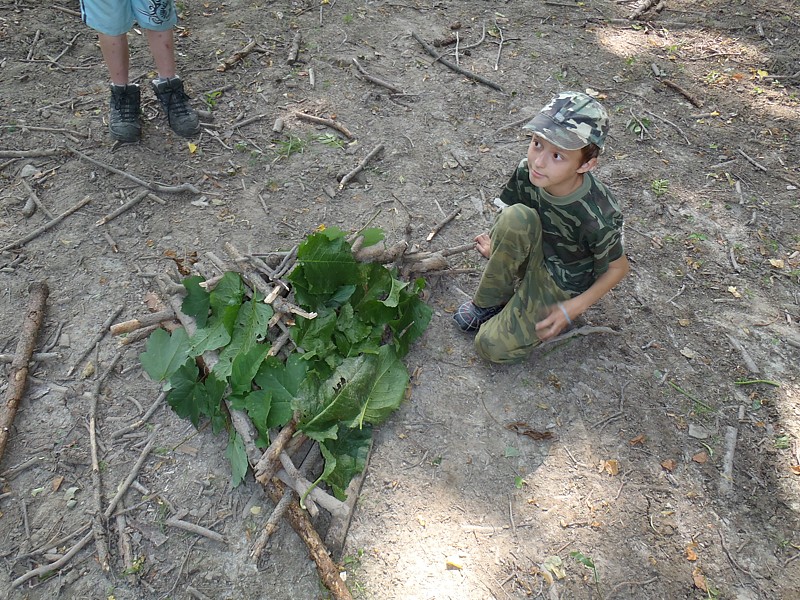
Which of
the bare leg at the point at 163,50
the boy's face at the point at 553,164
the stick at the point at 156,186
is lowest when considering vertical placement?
the stick at the point at 156,186

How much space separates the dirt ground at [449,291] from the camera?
2.28 metres

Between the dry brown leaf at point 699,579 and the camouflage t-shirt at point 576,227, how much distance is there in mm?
1227

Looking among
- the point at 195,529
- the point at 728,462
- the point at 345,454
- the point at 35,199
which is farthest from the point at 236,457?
the point at 35,199

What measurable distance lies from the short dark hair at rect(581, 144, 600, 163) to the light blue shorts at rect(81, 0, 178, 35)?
281 centimetres

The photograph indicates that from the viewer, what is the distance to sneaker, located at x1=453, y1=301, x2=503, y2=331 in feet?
9.75

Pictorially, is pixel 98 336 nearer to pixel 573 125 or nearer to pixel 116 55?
pixel 116 55

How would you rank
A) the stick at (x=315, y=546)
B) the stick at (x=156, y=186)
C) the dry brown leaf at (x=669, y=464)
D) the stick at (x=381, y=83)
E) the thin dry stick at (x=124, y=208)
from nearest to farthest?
1. the stick at (x=315, y=546)
2. the dry brown leaf at (x=669, y=464)
3. the thin dry stick at (x=124, y=208)
4. the stick at (x=156, y=186)
5. the stick at (x=381, y=83)

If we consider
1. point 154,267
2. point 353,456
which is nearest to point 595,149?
point 353,456

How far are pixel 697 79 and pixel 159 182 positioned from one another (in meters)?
4.35

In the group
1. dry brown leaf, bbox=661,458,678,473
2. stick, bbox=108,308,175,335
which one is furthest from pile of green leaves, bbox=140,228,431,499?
dry brown leaf, bbox=661,458,678,473

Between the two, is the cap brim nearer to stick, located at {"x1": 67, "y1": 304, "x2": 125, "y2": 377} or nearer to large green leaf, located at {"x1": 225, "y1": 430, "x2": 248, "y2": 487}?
large green leaf, located at {"x1": 225, "y1": 430, "x2": 248, "y2": 487}

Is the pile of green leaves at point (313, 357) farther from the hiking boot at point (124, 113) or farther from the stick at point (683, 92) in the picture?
the stick at point (683, 92)

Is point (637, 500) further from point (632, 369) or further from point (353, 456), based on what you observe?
point (353, 456)

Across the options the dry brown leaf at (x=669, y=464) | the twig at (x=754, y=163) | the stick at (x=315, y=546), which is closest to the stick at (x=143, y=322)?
the stick at (x=315, y=546)
